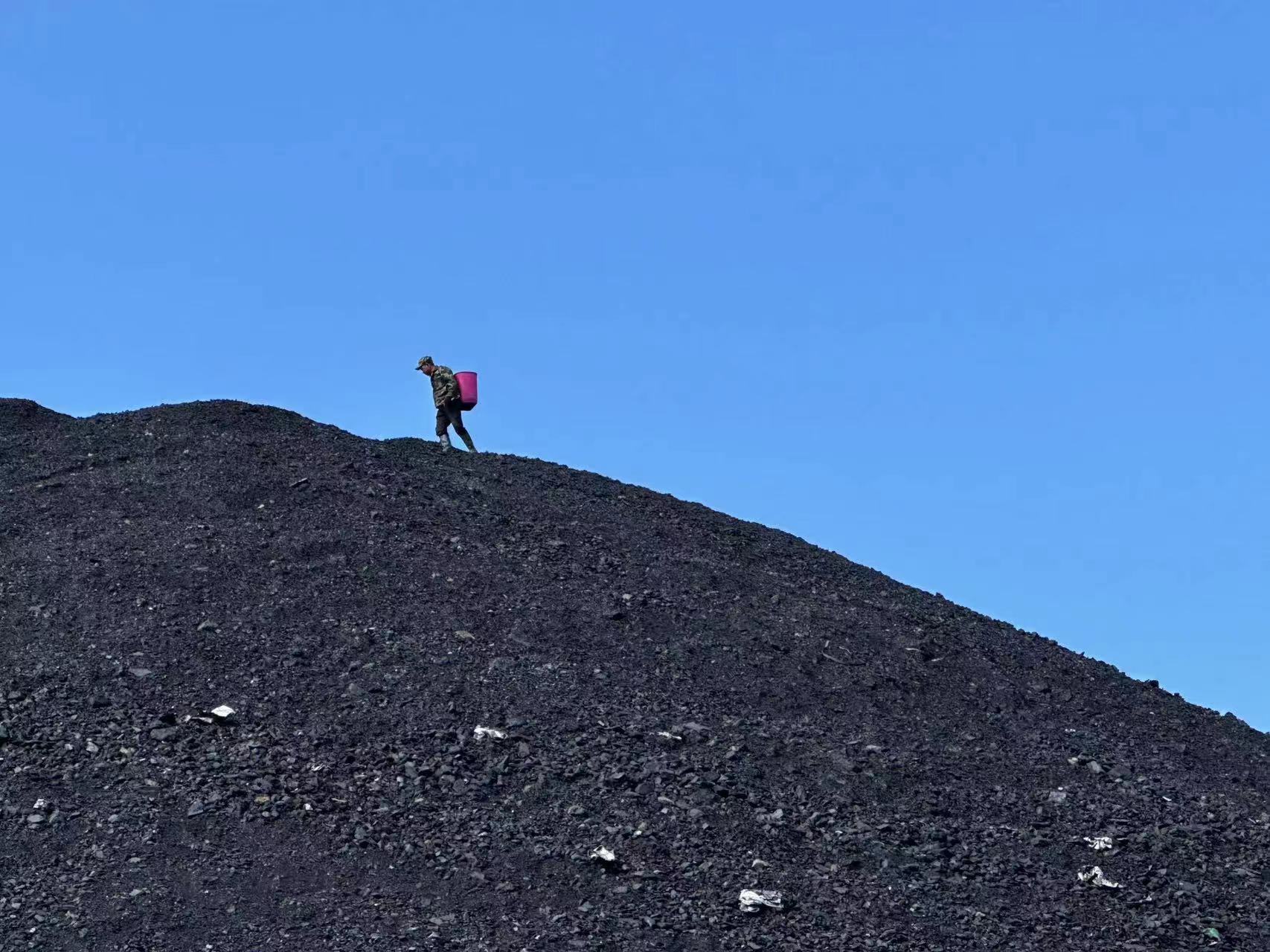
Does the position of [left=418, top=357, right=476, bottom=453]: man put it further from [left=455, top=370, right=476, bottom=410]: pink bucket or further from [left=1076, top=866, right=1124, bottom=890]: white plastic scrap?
[left=1076, top=866, right=1124, bottom=890]: white plastic scrap

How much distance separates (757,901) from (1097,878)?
2.91 m

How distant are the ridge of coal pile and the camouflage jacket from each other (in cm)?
211

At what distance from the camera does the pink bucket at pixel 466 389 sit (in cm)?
2141

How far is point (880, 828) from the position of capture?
41.7 feet

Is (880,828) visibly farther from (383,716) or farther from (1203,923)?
(383,716)

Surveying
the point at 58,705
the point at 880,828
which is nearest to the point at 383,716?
the point at 58,705

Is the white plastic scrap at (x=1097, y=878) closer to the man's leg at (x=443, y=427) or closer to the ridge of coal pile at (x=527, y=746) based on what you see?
the ridge of coal pile at (x=527, y=746)

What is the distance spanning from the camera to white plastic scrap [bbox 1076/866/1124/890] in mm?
12453

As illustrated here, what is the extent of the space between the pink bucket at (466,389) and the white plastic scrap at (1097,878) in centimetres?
1141

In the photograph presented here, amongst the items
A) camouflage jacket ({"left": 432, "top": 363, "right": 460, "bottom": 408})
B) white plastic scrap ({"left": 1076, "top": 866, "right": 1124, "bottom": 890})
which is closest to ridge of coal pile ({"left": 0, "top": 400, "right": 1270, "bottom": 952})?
white plastic scrap ({"left": 1076, "top": 866, "right": 1124, "bottom": 890})

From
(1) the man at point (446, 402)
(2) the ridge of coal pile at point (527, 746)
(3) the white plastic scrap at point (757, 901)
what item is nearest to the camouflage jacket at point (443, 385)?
(1) the man at point (446, 402)

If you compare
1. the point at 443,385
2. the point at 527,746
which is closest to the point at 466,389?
the point at 443,385

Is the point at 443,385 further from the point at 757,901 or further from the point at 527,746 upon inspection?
the point at 757,901

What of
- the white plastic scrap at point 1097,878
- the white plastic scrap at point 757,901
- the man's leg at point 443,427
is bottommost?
the white plastic scrap at point 757,901
